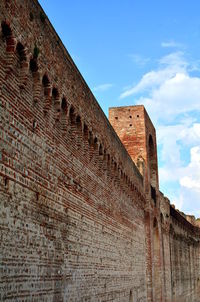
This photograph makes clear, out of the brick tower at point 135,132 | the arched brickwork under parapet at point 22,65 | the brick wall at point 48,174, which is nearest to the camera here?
the brick wall at point 48,174

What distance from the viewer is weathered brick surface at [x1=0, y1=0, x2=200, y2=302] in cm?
559

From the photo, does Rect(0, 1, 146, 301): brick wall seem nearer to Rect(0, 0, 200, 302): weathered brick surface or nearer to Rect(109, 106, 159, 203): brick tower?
Rect(0, 0, 200, 302): weathered brick surface

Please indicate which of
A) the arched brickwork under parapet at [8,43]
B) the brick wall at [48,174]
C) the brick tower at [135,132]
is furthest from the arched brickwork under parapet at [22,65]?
the brick tower at [135,132]

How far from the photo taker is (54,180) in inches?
285

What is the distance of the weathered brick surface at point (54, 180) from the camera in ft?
18.4

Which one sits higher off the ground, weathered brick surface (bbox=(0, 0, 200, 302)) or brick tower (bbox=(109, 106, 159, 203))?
brick tower (bbox=(109, 106, 159, 203))

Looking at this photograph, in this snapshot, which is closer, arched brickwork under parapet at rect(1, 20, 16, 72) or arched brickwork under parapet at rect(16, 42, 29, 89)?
arched brickwork under parapet at rect(1, 20, 16, 72)

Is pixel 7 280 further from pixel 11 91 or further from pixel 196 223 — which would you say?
pixel 196 223

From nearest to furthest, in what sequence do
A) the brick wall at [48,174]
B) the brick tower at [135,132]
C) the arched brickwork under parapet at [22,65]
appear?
the brick wall at [48,174]
the arched brickwork under parapet at [22,65]
the brick tower at [135,132]

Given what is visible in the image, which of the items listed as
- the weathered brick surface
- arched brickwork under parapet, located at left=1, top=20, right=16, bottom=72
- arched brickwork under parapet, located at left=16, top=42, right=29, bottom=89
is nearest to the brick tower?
the weathered brick surface

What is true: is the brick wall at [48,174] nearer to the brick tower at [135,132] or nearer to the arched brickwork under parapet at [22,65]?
the arched brickwork under parapet at [22,65]

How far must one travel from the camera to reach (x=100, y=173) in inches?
439

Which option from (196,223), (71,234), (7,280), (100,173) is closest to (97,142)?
(100,173)

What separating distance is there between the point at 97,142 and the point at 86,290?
3.87 meters
